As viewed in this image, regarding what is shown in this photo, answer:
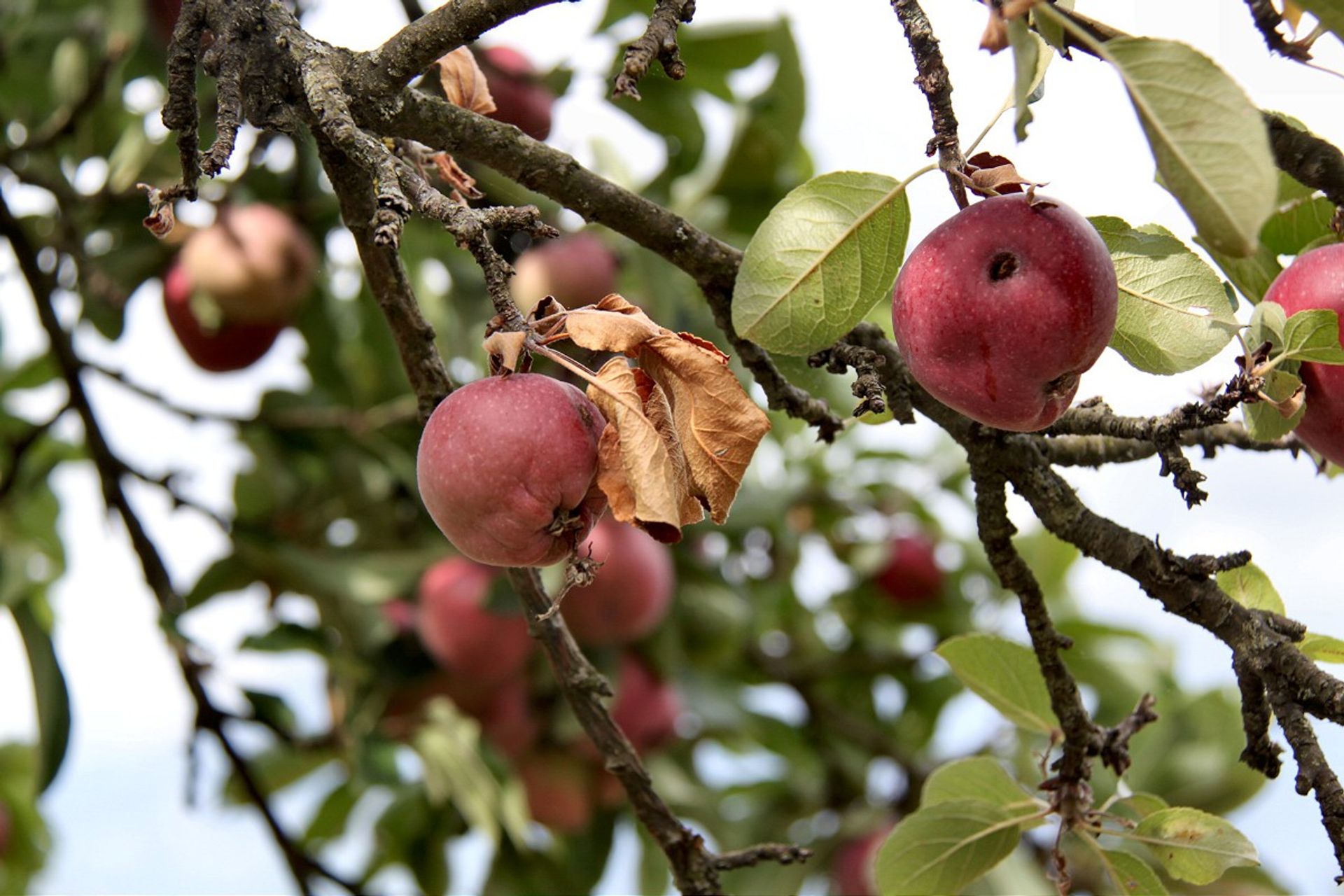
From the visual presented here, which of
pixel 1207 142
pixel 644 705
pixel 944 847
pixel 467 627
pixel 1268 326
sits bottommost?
pixel 644 705

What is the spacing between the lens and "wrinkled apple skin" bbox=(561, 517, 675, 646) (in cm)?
199

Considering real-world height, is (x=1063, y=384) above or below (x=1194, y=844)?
above

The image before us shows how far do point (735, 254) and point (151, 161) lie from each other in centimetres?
136

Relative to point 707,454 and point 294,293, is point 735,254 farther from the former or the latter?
point 294,293

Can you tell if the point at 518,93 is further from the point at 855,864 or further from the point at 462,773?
the point at 855,864

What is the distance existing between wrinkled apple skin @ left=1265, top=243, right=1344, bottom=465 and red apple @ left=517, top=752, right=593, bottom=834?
1.49m

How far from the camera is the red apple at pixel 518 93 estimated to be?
1.84 m

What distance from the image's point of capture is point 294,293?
1961 mm

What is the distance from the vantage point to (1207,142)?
592mm

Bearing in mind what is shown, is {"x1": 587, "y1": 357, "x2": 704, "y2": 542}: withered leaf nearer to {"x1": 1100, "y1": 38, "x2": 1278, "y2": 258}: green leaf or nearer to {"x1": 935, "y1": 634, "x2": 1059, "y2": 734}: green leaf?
{"x1": 1100, "y1": 38, "x2": 1278, "y2": 258}: green leaf

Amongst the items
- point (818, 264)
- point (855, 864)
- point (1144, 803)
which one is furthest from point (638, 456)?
point (855, 864)

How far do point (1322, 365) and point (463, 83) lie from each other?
608mm

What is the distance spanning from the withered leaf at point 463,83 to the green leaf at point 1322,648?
670 millimetres

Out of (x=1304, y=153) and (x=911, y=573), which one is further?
(x=911, y=573)
